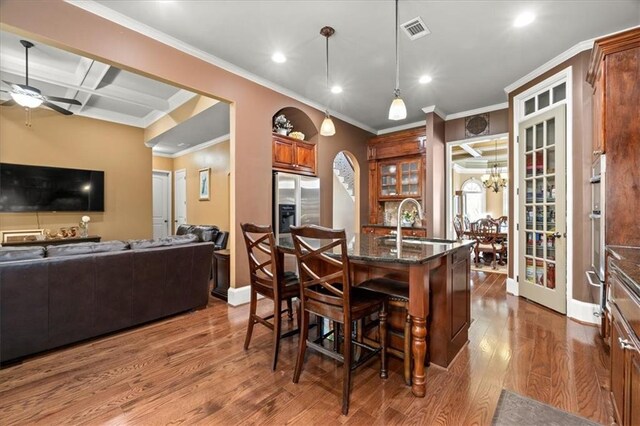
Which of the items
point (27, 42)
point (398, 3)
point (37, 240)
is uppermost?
point (27, 42)

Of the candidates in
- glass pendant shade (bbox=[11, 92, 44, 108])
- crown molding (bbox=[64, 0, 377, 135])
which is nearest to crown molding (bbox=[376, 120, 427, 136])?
crown molding (bbox=[64, 0, 377, 135])

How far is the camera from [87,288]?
7.86 ft

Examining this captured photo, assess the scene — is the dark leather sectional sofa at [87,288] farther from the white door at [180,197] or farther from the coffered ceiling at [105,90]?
the white door at [180,197]

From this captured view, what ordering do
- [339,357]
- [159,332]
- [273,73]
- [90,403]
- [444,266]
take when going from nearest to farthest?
[90,403] → [339,357] → [444,266] → [159,332] → [273,73]

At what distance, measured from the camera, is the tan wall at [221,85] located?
2.23m

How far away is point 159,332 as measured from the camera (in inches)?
105

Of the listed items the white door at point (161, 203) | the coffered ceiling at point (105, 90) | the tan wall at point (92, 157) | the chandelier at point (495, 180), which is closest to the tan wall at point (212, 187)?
the coffered ceiling at point (105, 90)

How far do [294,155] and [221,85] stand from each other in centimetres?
138

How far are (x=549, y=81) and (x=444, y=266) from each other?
9.78ft

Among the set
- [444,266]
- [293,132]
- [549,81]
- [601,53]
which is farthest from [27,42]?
[549,81]

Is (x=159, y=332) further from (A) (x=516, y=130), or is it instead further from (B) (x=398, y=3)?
(A) (x=516, y=130)

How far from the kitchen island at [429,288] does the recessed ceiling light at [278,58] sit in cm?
225

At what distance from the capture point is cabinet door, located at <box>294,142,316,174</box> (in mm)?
4355

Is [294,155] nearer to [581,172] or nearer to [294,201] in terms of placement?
[294,201]
